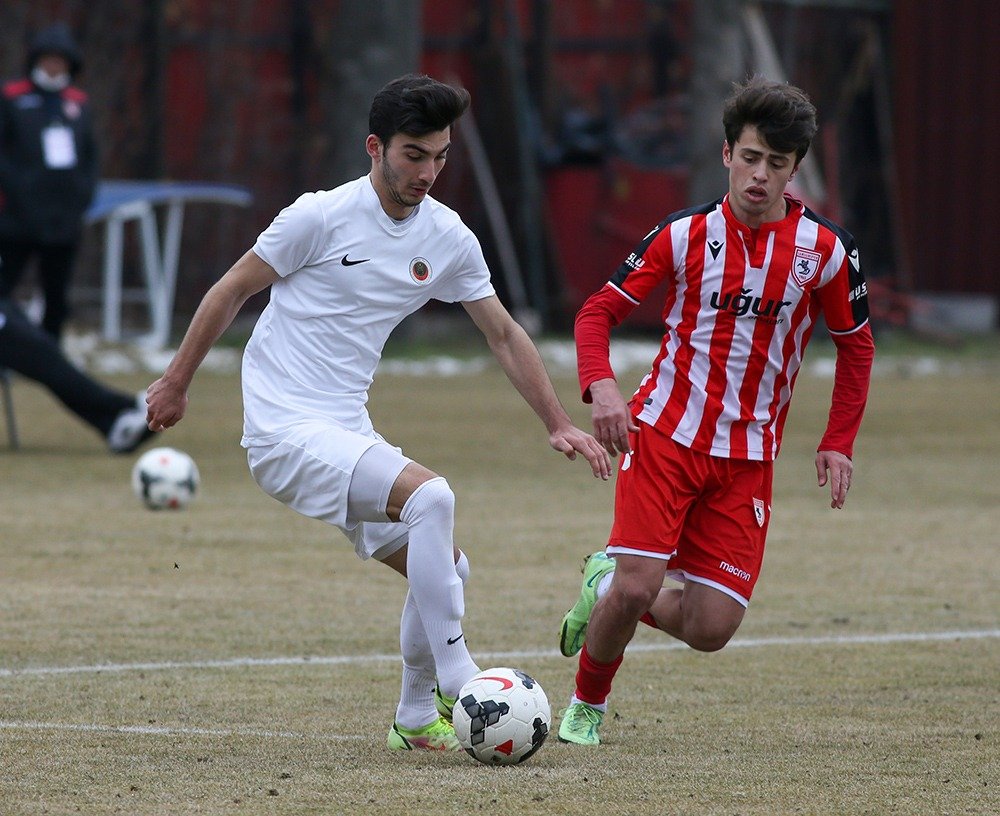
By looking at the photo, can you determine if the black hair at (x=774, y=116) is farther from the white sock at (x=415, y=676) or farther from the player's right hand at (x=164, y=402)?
the player's right hand at (x=164, y=402)

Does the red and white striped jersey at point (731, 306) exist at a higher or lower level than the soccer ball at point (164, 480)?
higher

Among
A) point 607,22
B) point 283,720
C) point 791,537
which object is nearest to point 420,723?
point 283,720

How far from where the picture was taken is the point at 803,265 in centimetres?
538

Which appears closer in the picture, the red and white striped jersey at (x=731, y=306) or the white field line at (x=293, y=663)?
the white field line at (x=293, y=663)

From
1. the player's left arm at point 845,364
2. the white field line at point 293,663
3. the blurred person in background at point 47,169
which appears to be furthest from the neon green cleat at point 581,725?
the blurred person in background at point 47,169

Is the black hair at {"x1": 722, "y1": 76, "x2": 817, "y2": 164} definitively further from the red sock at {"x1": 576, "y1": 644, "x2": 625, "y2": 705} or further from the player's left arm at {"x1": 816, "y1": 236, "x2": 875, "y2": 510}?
the red sock at {"x1": 576, "y1": 644, "x2": 625, "y2": 705}

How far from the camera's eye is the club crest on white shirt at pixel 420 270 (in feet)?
17.2

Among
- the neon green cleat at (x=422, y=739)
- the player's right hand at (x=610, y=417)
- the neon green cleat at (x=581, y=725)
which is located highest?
the player's right hand at (x=610, y=417)

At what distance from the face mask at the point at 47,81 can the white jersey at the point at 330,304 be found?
7.83 meters

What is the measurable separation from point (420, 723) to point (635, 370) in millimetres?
13370

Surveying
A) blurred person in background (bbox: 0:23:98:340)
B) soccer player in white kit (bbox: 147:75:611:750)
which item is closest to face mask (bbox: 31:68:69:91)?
blurred person in background (bbox: 0:23:98:340)

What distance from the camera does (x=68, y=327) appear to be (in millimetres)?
19359

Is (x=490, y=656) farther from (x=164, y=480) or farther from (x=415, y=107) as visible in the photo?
(x=164, y=480)

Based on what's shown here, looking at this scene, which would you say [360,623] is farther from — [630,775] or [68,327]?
[68,327]
